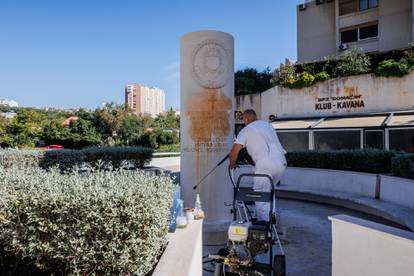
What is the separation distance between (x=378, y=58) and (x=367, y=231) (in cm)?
1792

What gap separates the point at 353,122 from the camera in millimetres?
16938

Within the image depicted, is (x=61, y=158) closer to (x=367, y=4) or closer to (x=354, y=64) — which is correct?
(x=354, y=64)

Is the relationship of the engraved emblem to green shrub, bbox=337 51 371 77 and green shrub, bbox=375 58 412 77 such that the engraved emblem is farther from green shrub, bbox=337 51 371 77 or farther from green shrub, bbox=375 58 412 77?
green shrub, bbox=337 51 371 77

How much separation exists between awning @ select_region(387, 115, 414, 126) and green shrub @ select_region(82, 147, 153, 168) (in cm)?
1030

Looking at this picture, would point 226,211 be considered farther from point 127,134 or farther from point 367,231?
point 127,134

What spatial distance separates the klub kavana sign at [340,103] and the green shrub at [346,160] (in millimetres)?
8818

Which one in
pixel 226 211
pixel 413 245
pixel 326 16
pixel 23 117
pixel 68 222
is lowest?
pixel 226 211

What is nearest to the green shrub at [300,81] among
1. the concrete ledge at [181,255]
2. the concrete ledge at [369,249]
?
the concrete ledge at [369,249]

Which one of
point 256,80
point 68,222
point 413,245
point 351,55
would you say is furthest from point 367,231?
point 256,80

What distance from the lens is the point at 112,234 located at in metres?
2.80

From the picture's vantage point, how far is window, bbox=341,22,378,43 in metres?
23.2

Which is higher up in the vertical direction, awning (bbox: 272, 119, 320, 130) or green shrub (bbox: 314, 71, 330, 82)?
green shrub (bbox: 314, 71, 330, 82)

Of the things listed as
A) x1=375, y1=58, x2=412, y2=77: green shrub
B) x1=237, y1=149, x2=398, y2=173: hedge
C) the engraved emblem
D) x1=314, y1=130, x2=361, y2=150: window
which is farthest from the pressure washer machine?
x1=314, y1=130, x2=361, y2=150: window

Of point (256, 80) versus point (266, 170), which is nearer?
point (266, 170)
